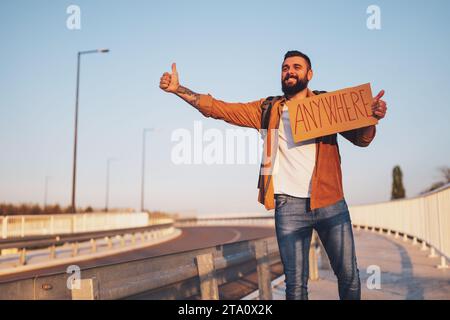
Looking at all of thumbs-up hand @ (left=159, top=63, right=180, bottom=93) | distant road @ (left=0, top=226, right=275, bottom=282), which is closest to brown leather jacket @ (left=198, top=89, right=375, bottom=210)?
thumbs-up hand @ (left=159, top=63, right=180, bottom=93)

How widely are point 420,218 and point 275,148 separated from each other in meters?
13.8

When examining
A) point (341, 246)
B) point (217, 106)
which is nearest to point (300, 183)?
point (341, 246)

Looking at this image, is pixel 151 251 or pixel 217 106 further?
pixel 151 251

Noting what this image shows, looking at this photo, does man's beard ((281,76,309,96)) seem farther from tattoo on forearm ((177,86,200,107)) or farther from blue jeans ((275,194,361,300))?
blue jeans ((275,194,361,300))

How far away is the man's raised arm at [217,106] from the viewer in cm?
449

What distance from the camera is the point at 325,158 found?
4277 millimetres

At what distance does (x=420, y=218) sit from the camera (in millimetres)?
16938

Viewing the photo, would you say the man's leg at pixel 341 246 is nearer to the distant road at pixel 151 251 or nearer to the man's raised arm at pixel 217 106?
the man's raised arm at pixel 217 106

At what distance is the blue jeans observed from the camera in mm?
4133

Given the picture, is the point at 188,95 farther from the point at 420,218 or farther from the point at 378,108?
the point at 420,218

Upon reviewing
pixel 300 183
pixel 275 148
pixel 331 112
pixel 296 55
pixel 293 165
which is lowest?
pixel 300 183

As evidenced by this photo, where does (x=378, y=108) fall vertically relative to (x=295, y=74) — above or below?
below

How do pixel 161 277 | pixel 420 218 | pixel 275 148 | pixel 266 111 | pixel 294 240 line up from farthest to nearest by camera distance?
pixel 420 218 < pixel 161 277 < pixel 266 111 < pixel 275 148 < pixel 294 240
